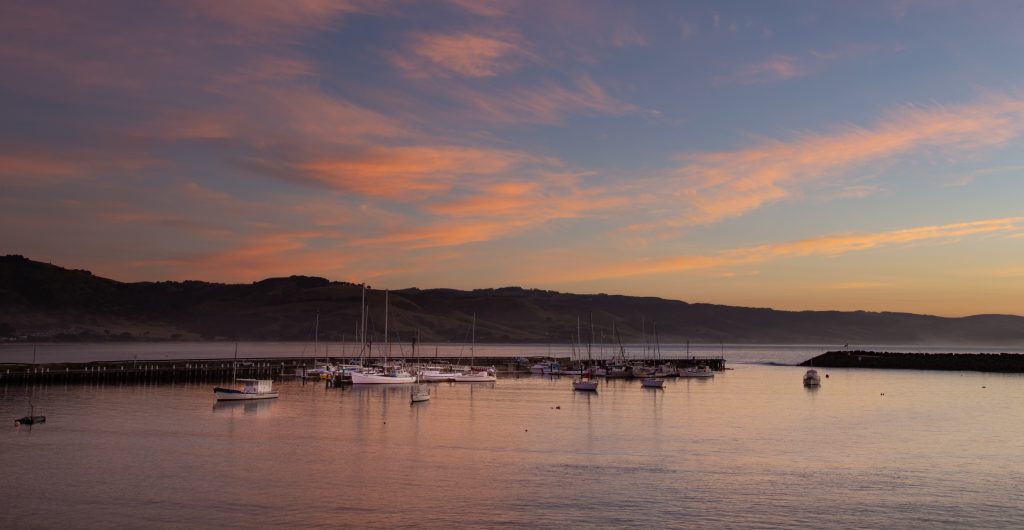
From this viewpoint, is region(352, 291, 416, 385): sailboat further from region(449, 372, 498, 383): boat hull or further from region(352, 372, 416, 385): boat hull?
region(449, 372, 498, 383): boat hull

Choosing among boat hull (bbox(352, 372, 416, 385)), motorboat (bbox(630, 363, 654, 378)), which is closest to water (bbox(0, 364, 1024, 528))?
boat hull (bbox(352, 372, 416, 385))

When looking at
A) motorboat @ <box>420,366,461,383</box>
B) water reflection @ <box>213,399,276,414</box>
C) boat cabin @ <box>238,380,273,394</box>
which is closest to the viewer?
water reflection @ <box>213,399,276,414</box>

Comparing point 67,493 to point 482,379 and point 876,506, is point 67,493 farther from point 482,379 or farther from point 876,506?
point 482,379

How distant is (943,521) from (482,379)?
8858 centimetres

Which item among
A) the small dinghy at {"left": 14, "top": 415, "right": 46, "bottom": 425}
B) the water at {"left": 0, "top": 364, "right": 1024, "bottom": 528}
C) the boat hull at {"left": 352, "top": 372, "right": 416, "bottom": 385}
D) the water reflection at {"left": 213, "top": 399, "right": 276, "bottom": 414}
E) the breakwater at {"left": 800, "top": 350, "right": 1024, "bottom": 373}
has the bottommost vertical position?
the water at {"left": 0, "top": 364, "right": 1024, "bottom": 528}

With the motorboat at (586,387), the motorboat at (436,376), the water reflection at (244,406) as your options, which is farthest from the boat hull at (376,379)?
the water reflection at (244,406)

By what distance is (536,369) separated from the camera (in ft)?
482

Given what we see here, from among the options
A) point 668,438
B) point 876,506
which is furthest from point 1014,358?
point 876,506

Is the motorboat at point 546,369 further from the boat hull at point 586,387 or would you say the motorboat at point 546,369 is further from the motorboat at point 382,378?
the boat hull at point 586,387

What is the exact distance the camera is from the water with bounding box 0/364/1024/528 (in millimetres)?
32031

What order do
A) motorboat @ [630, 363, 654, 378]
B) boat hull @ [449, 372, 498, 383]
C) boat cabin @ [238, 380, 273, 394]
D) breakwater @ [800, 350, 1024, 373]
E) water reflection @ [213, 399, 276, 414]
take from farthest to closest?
breakwater @ [800, 350, 1024, 373], motorboat @ [630, 363, 654, 378], boat hull @ [449, 372, 498, 383], boat cabin @ [238, 380, 273, 394], water reflection @ [213, 399, 276, 414]

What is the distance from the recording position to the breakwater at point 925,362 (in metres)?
153

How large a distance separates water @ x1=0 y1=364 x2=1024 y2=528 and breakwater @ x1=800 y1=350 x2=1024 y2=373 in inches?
3278

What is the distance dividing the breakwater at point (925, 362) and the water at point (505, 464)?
273 ft
